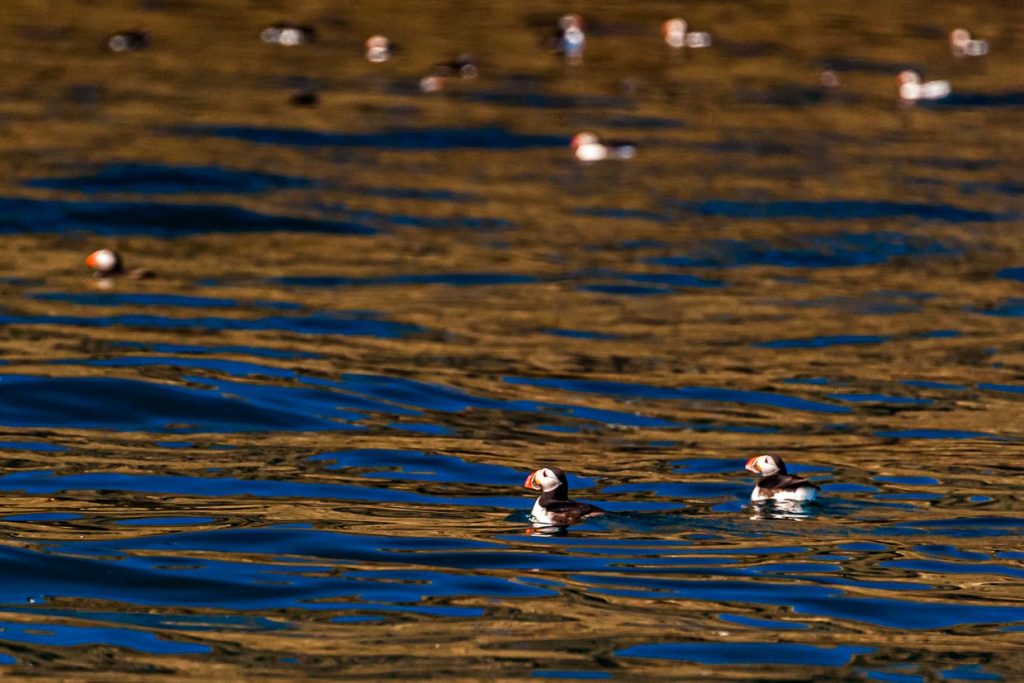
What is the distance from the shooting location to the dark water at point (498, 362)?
11586 millimetres

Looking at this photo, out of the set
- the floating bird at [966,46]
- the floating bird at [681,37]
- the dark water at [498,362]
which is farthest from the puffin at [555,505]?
the floating bird at [966,46]

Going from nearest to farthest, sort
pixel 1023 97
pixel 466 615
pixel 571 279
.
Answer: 1. pixel 466 615
2. pixel 571 279
3. pixel 1023 97

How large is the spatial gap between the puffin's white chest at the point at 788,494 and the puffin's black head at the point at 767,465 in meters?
0.32

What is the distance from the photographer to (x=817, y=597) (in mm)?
11992

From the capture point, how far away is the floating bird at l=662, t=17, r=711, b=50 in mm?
43875

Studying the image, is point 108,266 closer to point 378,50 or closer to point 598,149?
point 598,149

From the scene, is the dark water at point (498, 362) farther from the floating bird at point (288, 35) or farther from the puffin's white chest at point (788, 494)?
the floating bird at point (288, 35)

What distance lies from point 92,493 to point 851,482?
604 cm

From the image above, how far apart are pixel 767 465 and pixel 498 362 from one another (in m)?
6.19

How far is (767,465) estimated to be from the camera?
1460 cm

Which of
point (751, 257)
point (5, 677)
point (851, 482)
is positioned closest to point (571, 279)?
point (751, 257)

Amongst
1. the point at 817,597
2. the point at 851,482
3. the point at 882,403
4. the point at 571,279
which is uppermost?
the point at 571,279

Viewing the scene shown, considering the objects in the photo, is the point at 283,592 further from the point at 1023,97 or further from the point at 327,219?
the point at 1023,97

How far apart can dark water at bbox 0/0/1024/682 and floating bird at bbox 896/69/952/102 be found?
435 millimetres
